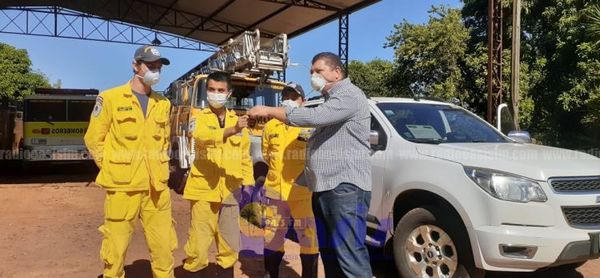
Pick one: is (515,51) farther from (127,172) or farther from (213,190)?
(127,172)

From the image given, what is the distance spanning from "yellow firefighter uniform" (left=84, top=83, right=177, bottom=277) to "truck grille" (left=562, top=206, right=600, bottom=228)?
313cm

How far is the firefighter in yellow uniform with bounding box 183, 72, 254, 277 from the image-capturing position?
411cm

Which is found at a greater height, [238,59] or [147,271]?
[238,59]

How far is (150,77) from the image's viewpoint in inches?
152

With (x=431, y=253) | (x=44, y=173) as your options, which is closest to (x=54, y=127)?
(x=44, y=173)

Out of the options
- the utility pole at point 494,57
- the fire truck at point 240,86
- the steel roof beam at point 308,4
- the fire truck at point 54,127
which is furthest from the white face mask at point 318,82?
the steel roof beam at point 308,4

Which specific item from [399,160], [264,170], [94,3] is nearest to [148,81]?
[399,160]

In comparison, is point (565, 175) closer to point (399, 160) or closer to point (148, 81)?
point (399, 160)

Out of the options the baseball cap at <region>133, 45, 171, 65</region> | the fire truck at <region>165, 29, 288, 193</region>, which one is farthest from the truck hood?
the fire truck at <region>165, 29, 288, 193</region>

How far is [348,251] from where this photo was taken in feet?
10.9

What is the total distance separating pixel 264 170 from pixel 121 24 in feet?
75.6

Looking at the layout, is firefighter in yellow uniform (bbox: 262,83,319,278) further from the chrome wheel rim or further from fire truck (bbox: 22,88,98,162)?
fire truck (bbox: 22,88,98,162)

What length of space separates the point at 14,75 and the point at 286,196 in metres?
40.0

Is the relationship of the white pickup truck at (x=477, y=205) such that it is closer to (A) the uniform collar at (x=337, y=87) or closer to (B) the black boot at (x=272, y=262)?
(B) the black boot at (x=272, y=262)
